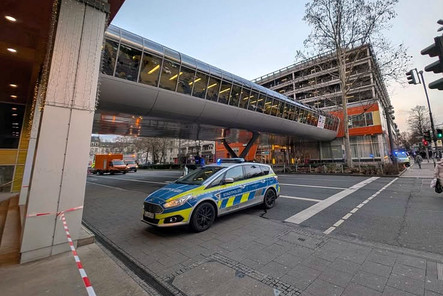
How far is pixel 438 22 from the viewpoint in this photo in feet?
14.1

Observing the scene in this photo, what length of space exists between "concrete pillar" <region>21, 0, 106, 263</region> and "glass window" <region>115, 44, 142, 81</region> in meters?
6.94

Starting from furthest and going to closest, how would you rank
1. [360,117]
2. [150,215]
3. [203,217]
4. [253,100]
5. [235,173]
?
[360,117], [253,100], [235,173], [203,217], [150,215]

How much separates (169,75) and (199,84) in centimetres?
242

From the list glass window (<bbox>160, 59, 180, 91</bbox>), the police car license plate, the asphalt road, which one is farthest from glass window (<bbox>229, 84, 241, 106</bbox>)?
the police car license plate

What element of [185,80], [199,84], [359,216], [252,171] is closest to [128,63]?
[185,80]

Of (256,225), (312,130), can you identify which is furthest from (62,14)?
(312,130)

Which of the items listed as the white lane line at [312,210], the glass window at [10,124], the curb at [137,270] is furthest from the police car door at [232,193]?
the glass window at [10,124]

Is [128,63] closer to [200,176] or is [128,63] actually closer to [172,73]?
[172,73]

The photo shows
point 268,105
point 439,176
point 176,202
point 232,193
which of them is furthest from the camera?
point 268,105

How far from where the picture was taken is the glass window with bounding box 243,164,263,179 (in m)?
6.37

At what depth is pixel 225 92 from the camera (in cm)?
1642

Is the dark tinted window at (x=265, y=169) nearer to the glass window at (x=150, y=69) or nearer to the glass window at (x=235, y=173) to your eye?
the glass window at (x=235, y=173)

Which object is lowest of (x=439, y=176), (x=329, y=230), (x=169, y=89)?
(x=329, y=230)

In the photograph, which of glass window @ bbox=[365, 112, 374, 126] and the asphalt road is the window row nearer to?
the asphalt road
